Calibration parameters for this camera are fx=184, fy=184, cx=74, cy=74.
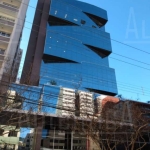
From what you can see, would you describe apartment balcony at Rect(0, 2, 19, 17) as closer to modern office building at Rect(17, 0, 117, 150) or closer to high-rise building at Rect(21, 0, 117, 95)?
modern office building at Rect(17, 0, 117, 150)

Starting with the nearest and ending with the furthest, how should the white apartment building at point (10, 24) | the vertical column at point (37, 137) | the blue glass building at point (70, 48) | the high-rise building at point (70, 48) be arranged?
the vertical column at point (37, 137) → the white apartment building at point (10, 24) → the blue glass building at point (70, 48) → the high-rise building at point (70, 48)

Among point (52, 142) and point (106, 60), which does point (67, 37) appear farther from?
point (52, 142)

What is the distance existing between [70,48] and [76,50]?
2.29 meters

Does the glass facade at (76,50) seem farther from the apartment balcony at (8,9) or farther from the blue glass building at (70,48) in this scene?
the apartment balcony at (8,9)

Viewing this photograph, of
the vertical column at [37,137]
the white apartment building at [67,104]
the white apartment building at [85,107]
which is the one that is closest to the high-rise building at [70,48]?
the white apartment building at [67,104]

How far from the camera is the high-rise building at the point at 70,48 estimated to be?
51.4m

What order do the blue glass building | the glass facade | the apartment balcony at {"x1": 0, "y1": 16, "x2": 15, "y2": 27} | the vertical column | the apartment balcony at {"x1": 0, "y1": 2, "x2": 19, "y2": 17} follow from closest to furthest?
1. the vertical column
2. the apartment balcony at {"x1": 0, "y1": 16, "x2": 15, "y2": 27}
3. the apartment balcony at {"x1": 0, "y1": 2, "x2": 19, "y2": 17}
4. the blue glass building
5. the glass facade

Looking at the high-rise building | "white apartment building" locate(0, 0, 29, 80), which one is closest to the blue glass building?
the high-rise building

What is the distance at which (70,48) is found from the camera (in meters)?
56.8

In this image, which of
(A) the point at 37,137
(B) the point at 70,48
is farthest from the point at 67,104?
(B) the point at 70,48

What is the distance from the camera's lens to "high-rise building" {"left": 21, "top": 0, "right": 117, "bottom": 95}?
5144 centimetres

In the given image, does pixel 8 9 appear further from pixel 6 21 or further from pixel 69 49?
pixel 69 49

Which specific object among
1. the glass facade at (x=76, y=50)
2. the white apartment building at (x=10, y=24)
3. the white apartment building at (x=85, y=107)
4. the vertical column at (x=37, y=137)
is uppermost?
the glass facade at (x=76, y=50)

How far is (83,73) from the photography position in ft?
179
